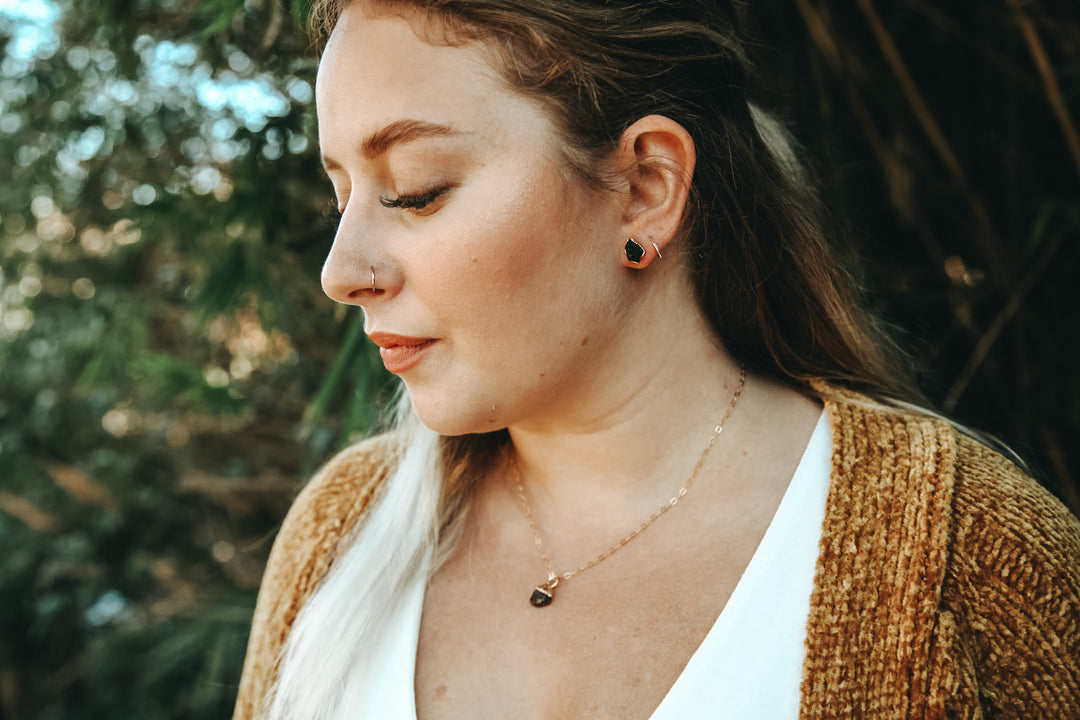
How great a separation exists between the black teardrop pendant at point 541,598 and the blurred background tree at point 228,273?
640mm

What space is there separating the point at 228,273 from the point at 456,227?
1086 millimetres

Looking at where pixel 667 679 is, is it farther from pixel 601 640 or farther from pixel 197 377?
pixel 197 377

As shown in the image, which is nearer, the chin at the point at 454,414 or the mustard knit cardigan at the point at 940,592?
the mustard knit cardigan at the point at 940,592

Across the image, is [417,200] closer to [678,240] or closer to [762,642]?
[678,240]

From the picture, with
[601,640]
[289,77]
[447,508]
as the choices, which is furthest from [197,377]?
[601,640]

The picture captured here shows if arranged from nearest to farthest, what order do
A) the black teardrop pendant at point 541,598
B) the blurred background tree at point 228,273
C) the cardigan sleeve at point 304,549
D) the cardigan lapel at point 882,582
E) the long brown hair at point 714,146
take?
the cardigan lapel at point 882,582 < the long brown hair at point 714,146 < the black teardrop pendant at point 541,598 < the cardigan sleeve at point 304,549 < the blurred background tree at point 228,273

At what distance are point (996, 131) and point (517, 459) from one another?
4.43 ft

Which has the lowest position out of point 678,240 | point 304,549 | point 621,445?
point 304,549

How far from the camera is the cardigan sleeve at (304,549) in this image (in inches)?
54.9

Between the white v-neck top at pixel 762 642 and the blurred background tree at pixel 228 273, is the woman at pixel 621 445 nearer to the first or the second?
the white v-neck top at pixel 762 642

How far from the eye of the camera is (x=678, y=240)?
51.9 inches

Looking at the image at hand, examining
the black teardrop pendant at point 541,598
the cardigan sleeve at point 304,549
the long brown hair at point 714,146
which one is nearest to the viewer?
the long brown hair at point 714,146

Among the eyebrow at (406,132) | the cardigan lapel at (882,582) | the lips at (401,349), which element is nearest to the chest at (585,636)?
the cardigan lapel at (882,582)

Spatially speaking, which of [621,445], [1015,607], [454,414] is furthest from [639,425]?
[1015,607]
